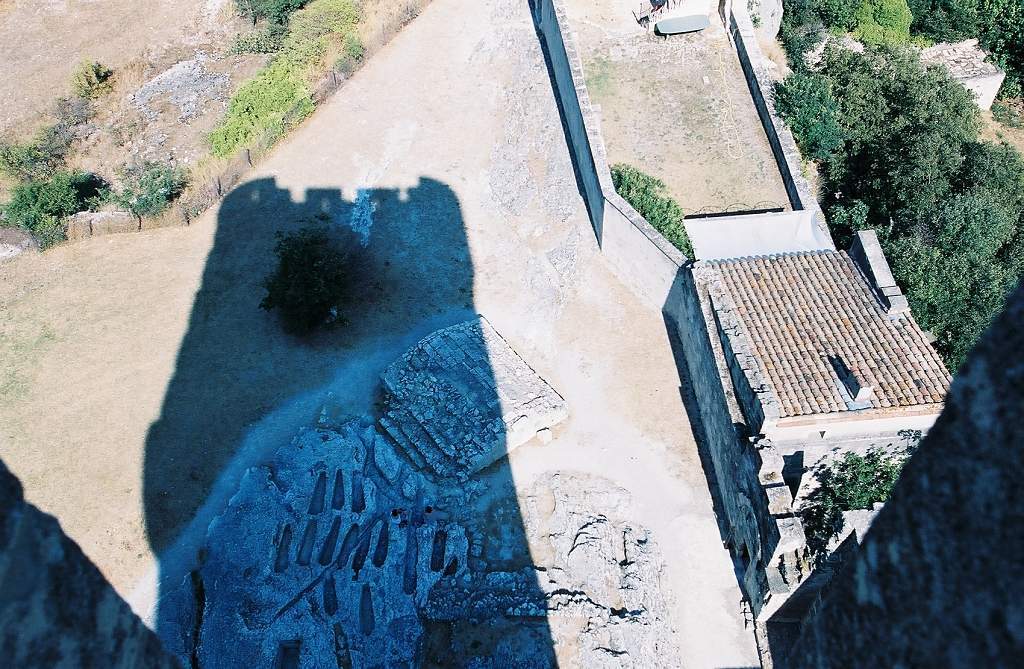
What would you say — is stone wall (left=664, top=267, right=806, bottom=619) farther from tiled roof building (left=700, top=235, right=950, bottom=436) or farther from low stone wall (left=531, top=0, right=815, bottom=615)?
tiled roof building (left=700, top=235, right=950, bottom=436)

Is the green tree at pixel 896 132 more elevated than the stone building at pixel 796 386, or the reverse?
the green tree at pixel 896 132

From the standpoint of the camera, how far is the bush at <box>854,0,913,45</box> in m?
27.9

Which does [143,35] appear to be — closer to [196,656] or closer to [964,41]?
[196,656]

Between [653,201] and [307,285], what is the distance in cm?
958

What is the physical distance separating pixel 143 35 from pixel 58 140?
23.9 feet

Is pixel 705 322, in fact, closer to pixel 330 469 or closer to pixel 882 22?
pixel 330 469

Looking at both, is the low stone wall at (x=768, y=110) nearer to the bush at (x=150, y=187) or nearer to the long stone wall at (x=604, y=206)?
the long stone wall at (x=604, y=206)

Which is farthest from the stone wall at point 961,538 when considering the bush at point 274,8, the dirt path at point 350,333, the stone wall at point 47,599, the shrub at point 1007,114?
the bush at point 274,8

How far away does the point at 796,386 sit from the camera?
628 inches

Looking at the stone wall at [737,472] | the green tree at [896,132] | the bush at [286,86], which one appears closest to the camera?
the stone wall at [737,472]

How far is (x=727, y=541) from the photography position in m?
16.9

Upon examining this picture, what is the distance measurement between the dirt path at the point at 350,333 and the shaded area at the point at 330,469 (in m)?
0.08

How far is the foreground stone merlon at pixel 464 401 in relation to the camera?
723 inches

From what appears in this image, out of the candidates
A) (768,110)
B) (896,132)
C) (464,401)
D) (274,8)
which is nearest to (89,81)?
(274,8)
